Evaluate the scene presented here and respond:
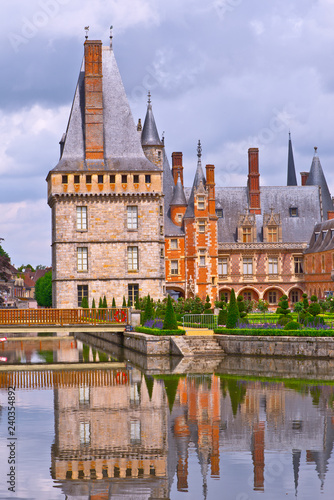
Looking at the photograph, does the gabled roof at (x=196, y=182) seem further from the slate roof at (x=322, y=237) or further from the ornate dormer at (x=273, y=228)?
the slate roof at (x=322, y=237)

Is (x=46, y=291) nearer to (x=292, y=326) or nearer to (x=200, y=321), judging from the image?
(x=200, y=321)

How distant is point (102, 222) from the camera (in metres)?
50.3

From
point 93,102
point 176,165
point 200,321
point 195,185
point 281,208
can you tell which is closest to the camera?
point 200,321

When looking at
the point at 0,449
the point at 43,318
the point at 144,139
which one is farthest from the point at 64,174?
the point at 0,449

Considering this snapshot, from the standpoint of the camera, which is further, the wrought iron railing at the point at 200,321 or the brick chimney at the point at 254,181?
the brick chimney at the point at 254,181

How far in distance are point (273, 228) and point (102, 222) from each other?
2207 cm

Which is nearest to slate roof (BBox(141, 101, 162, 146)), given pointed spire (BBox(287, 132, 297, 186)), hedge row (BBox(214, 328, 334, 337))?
hedge row (BBox(214, 328, 334, 337))

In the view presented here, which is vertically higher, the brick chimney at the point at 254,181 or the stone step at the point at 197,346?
the brick chimney at the point at 254,181

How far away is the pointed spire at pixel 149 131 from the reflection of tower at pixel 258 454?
40472 millimetres

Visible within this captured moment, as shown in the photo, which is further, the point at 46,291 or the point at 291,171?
the point at 46,291

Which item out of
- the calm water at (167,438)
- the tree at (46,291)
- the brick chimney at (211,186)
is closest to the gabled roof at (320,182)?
the brick chimney at (211,186)

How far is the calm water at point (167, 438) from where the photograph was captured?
1284 centimetres

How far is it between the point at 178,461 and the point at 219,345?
19.2 metres

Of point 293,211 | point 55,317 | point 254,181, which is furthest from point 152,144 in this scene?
point 55,317
